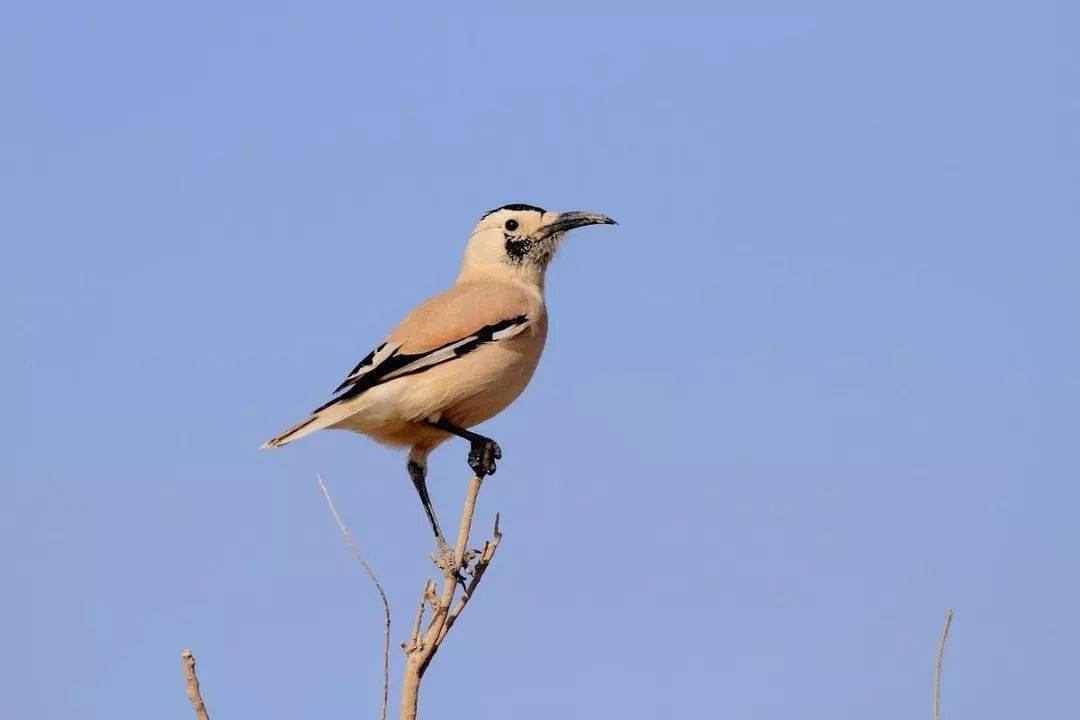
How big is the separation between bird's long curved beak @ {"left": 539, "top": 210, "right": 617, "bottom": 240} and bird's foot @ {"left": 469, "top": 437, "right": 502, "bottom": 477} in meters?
1.85

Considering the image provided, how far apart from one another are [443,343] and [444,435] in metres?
0.62

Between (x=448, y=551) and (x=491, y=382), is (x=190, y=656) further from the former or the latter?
(x=491, y=382)

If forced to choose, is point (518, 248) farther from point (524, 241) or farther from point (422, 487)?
point (422, 487)

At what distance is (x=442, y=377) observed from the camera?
747 centimetres

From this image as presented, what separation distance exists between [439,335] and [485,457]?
0.78 m

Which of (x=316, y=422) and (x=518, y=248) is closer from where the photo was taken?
(x=316, y=422)

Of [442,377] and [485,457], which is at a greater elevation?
[442,377]

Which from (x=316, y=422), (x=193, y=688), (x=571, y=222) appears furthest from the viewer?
(x=571, y=222)

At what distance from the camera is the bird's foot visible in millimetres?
7441

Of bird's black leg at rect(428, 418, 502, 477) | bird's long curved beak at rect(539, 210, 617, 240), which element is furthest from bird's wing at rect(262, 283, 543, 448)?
bird's long curved beak at rect(539, 210, 617, 240)

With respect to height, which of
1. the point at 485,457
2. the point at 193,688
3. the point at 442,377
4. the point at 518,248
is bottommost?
the point at 193,688

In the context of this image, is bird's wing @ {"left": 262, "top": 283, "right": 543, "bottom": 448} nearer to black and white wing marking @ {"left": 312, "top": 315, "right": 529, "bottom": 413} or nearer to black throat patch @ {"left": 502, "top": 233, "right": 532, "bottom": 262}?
black and white wing marking @ {"left": 312, "top": 315, "right": 529, "bottom": 413}

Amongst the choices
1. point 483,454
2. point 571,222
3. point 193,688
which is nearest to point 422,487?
point 483,454

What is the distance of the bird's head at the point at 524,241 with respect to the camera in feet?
28.6
